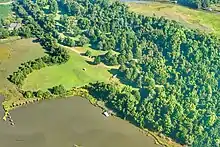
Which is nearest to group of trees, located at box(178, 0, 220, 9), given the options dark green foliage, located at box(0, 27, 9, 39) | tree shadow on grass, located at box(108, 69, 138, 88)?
tree shadow on grass, located at box(108, 69, 138, 88)

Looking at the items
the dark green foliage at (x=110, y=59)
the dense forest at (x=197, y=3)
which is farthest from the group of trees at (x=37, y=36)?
the dense forest at (x=197, y=3)

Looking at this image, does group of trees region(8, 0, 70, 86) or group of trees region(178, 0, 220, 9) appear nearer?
group of trees region(8, 0, 70, 86)

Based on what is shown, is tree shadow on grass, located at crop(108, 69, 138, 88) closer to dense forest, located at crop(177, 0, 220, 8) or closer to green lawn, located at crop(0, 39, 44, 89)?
green lawn, located at crop(0, 39, 44, 89)

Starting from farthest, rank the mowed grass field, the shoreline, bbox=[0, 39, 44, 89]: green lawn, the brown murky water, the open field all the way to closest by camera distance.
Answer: the mowed grass field → bbox=[0, 39, 44, 89]: green lawn → the open field → the shoreline → the brown murky water

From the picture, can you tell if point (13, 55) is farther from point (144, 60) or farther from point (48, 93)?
point (144, 60)

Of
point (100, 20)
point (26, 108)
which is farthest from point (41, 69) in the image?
point (100, 20)

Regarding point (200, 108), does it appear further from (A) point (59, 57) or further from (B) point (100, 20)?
(B) point (100, 20)

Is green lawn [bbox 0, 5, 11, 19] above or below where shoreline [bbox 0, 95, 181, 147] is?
above
